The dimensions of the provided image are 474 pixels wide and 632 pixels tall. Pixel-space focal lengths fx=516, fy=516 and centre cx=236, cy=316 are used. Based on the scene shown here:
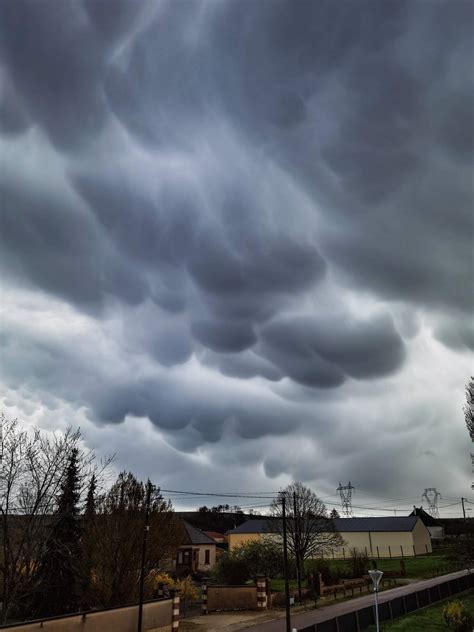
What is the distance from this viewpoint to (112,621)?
24516 mm

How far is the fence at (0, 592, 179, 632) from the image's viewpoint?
20891 mm

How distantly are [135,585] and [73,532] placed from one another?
18.7 feet

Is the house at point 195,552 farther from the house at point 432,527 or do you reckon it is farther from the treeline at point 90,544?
the house at point 432,527

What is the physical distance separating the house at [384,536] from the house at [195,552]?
10.1m

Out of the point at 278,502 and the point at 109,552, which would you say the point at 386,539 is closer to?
the point at 278,502

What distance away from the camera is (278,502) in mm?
60344

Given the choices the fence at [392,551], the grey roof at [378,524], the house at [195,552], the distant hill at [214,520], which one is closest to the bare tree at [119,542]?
the house at [195,552]

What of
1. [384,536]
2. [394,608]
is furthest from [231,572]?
[384,536]

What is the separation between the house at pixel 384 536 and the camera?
81125 millimetres

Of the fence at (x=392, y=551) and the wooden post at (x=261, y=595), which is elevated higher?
the fence at (x=392, y=551)

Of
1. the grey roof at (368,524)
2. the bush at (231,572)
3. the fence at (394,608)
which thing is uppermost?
the grey roof at (368,524)

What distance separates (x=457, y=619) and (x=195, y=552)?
48126mm

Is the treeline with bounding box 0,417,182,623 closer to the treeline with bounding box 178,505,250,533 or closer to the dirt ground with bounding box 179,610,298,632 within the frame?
the dirt ground with bounding box 179,610,298,632

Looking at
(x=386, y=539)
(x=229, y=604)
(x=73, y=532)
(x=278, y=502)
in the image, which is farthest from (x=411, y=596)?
(x=386, y=539)
